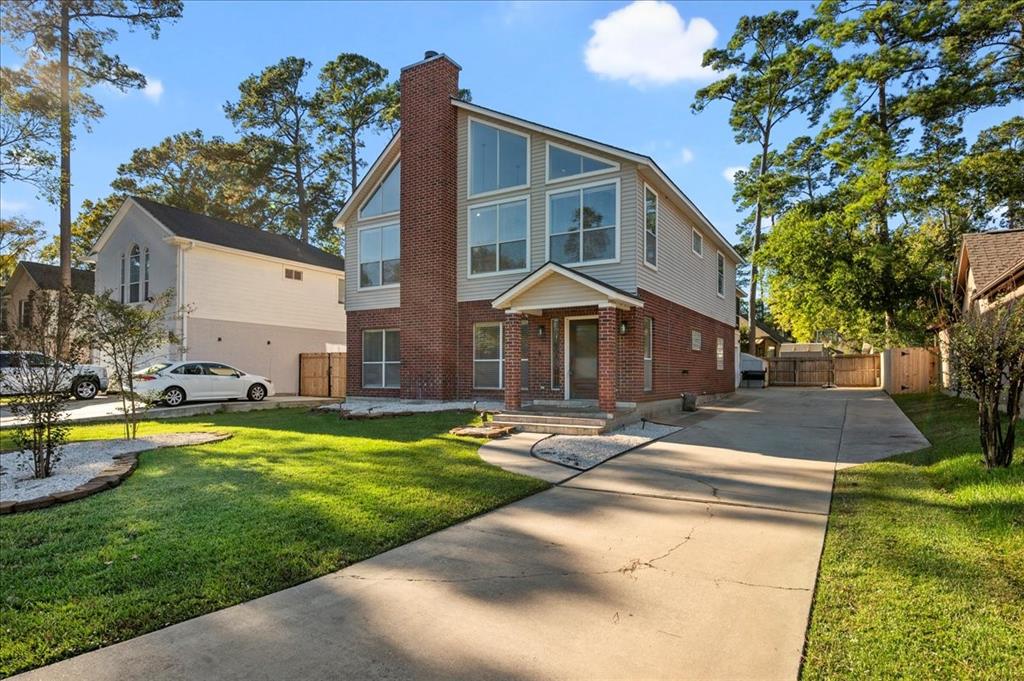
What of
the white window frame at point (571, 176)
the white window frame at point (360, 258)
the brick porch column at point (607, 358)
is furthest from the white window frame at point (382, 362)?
the brick porch column at point (607, 358)

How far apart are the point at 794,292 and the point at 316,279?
22.7 meters

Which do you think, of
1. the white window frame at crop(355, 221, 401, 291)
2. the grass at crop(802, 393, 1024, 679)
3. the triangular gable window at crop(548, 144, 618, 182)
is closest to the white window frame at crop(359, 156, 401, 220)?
the white window frame at crop(355, 221, 401, 291)

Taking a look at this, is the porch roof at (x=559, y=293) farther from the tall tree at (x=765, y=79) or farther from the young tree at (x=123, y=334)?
the tall tree at (x=765, y=79)

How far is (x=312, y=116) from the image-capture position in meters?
34.6

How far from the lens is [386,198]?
54.5 feet

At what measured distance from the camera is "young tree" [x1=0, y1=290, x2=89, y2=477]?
24.5 feet

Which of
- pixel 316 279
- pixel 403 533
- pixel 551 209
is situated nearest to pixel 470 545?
pixel 403 533

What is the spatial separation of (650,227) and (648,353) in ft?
9.98

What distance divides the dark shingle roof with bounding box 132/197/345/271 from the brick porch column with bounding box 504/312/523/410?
13.9 m

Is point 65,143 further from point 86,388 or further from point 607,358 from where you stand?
point 607,358

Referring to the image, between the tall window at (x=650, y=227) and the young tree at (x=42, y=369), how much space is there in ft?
35.8

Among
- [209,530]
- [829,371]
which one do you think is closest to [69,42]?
[209,530]

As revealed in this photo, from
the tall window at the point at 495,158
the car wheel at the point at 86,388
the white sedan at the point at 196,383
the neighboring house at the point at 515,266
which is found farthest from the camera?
the car wheel at the point at 86,388

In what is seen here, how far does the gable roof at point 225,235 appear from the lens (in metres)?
20.4
